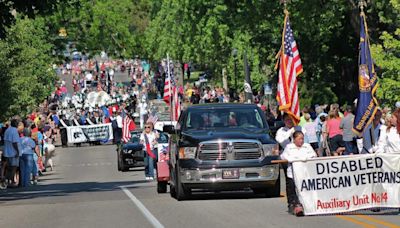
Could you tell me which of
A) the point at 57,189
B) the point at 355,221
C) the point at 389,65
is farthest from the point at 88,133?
the point at 355,221

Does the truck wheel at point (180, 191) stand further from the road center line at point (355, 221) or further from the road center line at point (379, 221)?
the road center line at point (379, 221)

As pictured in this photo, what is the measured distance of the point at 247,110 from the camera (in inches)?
995

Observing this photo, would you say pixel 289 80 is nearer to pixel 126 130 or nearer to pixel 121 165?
pixel 126 130

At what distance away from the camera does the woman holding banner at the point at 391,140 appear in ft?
69.3

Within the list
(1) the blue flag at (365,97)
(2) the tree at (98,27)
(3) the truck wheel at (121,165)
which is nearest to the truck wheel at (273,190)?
(1) the blue flag at (365,97)

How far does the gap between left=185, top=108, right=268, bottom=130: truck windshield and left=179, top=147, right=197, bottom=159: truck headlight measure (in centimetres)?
92

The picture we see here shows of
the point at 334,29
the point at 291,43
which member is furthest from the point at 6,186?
the point at 334,29

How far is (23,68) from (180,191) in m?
34.4

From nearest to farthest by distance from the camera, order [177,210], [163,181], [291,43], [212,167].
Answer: [177,210] < [212,167] < [163,181] < [291,43]

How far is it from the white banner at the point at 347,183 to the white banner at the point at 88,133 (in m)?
48.4

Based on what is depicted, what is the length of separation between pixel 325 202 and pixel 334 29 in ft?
117

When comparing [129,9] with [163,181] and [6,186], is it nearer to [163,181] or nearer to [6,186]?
[6,186]

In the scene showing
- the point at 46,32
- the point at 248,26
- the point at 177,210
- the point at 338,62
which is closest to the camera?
the point at 177,210

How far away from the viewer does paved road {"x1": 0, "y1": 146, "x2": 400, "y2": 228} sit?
18984 millimetres
